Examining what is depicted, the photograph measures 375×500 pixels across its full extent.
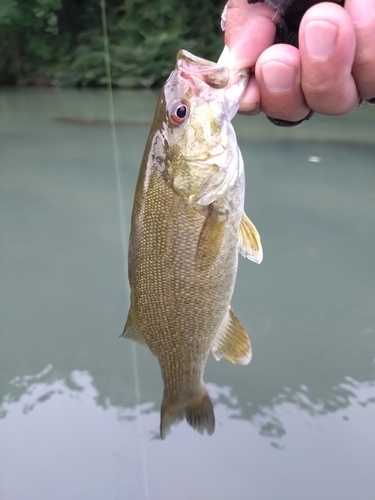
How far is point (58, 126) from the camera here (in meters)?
7.96

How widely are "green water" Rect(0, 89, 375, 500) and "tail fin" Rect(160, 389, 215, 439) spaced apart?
1031 mm

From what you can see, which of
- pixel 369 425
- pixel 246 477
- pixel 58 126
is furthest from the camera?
pixel 58 126

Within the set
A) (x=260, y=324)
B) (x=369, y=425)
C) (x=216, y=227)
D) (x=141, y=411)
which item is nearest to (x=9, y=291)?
(x=141, y=411)

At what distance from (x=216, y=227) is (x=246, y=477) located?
1525 mm

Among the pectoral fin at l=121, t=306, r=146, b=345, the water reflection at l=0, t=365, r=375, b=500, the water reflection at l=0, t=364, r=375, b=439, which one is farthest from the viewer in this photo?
the water reflection at l=0, t=364, r=375, b=439

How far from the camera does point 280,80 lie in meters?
1.14

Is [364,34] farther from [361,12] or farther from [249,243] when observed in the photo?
[249,243]

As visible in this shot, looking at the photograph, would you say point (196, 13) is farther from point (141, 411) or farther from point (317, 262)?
point (141, 411)

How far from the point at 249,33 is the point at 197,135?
25 cm

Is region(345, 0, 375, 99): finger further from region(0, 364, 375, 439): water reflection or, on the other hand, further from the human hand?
region(0, 364, 375, 439): water reflection

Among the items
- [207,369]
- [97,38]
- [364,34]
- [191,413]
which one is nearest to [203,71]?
[364,34]

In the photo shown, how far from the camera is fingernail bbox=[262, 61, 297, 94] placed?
112 centimetres

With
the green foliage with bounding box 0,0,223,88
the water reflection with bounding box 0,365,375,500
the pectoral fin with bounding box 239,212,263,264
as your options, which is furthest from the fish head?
the green foliage with bounding box 0,0,223,88

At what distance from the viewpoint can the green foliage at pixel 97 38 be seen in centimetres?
1291
